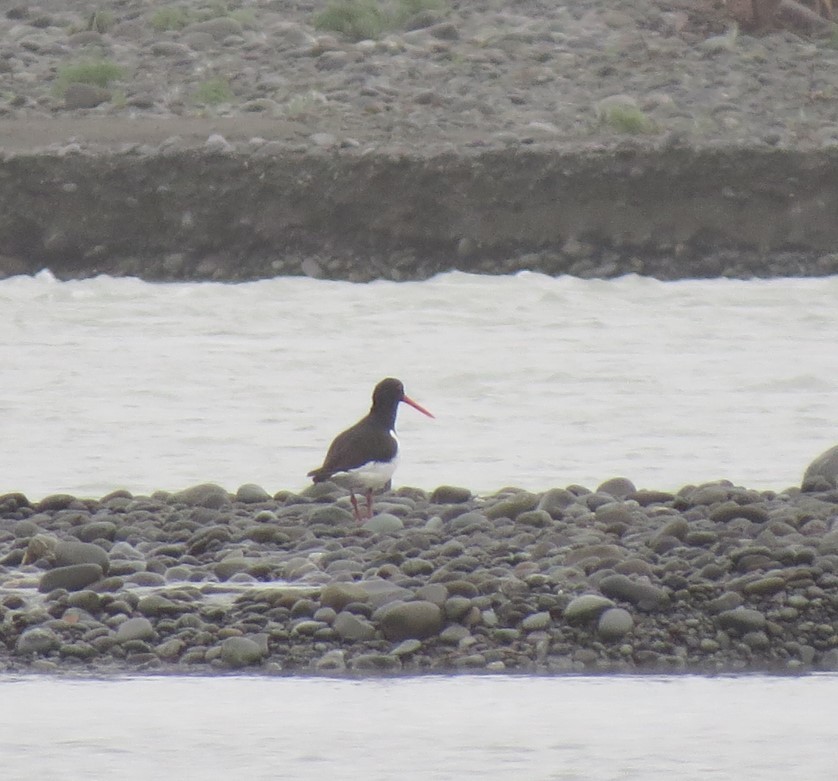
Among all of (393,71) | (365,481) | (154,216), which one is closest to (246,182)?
(154,216)

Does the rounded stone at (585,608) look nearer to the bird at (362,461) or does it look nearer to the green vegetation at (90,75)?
the bird at (362,461)

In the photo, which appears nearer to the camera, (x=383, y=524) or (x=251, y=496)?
(x=383, y=524)

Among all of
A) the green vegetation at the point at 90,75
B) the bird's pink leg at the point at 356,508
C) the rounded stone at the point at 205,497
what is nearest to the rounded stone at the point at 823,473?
the bird's pink leg at the point at 356,508

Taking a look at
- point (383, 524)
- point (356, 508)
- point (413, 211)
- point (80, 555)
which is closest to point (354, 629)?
point (80, 555)

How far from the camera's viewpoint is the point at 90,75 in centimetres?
2031

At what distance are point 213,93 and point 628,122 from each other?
4168 mm

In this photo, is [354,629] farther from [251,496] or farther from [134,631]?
[251,496]

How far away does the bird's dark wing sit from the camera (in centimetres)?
765

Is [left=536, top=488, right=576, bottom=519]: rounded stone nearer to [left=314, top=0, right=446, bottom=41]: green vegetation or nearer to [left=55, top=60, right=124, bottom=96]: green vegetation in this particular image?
[left=55, top=60, right=124, bottom=96]: green vegetation

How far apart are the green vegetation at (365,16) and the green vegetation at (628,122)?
4.16 meters

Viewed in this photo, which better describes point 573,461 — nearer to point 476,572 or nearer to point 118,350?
point 476,572

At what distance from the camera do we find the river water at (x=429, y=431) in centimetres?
521

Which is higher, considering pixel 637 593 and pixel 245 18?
pixel 245 18

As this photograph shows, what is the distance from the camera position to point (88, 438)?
11.0m
